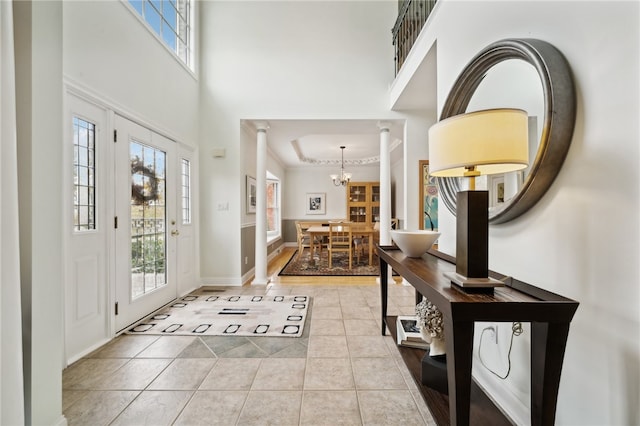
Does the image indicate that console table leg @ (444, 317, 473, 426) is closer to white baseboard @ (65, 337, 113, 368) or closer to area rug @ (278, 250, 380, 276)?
white baseboard @ (65, 337, 113, 368)

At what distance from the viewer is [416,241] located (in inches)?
64.8

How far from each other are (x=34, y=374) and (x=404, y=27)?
4494 mm

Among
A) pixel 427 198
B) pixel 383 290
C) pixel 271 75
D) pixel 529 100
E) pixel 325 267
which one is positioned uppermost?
pixel 271 75

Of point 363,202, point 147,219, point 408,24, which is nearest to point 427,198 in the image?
point 408,24

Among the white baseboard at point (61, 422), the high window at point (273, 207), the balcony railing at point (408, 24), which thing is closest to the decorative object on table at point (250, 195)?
the balcony railing at point (408, 24)

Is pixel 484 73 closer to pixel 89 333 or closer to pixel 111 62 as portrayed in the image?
pixel 111 62

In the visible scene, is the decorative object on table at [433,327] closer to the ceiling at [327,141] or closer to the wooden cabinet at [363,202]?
the ceiling at [327,141]

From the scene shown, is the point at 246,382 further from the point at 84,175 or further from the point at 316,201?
the point at 316,201

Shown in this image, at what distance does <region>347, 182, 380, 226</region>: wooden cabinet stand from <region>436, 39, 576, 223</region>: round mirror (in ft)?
20.4

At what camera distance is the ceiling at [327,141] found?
4188 millimetres

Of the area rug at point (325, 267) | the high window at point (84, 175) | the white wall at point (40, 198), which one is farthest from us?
the area rug at point (325, 267)

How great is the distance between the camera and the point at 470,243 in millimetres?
1013

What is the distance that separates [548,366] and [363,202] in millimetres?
7112

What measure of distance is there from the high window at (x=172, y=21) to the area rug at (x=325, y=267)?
3.57 meters
